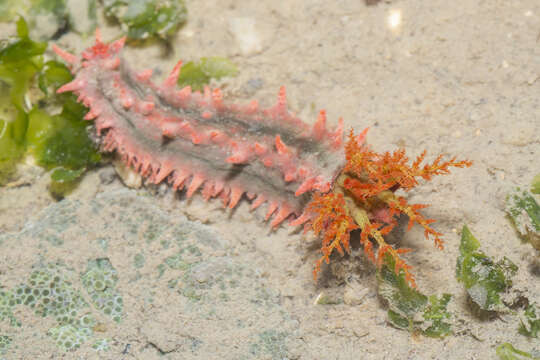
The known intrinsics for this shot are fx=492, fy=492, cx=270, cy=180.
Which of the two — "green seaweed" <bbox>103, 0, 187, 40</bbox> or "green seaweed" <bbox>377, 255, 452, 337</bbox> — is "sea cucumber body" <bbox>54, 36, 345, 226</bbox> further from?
"green seaweed" <bbox>377, 255, 452, 337</bbox>

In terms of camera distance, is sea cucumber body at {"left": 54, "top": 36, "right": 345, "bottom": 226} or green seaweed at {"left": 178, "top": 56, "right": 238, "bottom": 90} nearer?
sea cucumber body at {"left": 54, "top": 36, "right": 345, "bottom": 226}

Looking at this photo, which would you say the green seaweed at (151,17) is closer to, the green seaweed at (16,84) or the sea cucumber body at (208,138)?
the sea cucumber body at (208,138)

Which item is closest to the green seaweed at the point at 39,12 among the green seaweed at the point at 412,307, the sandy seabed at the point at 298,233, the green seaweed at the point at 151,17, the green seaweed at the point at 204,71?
the sandy seabed at the point at 298,233

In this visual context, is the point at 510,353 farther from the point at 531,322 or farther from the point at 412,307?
the point at 412,307

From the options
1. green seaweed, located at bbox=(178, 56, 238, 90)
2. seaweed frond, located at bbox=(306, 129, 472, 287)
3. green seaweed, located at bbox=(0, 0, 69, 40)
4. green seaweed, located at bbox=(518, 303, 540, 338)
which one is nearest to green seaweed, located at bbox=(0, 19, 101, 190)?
green seaweed, located at bbox=(0, 0, 69, 40)

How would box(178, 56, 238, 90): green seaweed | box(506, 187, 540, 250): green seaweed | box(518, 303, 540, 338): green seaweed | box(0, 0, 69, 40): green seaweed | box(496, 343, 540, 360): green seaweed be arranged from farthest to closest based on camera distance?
box(0, 0, 69, 40): green seaweed → box(178, 56, 238, 90): green seaweed → box(506, 187, 540, 250): green seaweed → box(518, 303, 540, 338): green seaweed → box(496, 343, 540, 360): green seaweed

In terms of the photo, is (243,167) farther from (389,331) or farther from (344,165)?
(389,331)

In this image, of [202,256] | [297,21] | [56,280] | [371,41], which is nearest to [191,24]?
[297,21]
